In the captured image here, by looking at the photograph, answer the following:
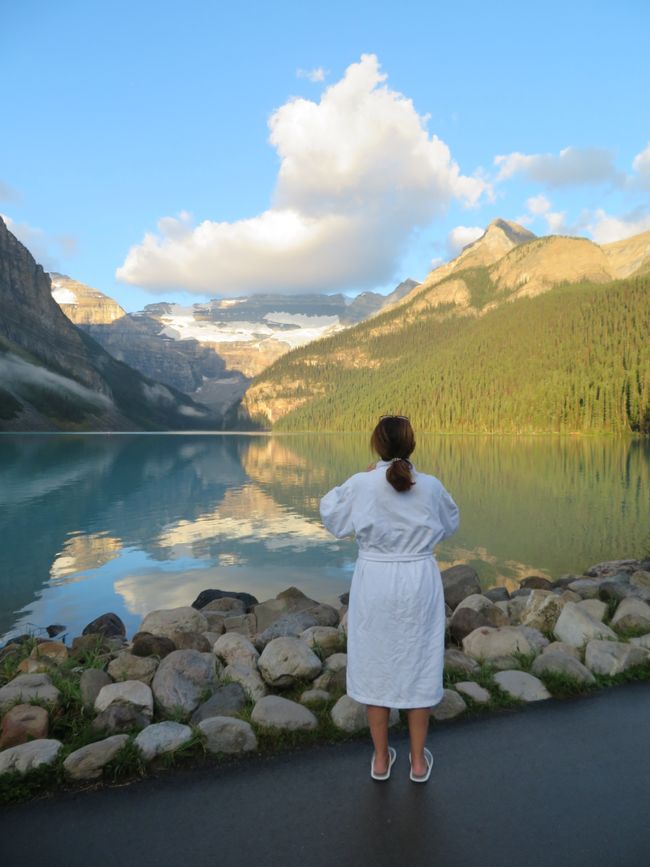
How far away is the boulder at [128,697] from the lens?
20.9ft

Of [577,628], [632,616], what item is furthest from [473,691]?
[632,616]

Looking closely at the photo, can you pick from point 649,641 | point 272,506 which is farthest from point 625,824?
point 272,506

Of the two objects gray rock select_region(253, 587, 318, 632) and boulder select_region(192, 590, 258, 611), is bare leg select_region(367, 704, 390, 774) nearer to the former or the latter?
gray rock select_region(253, 587, 318, 632)

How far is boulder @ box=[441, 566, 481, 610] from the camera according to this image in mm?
12367

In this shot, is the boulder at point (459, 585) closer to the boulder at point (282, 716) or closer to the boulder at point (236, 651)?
the boulder at point (236, 651)

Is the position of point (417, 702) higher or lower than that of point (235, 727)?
higher

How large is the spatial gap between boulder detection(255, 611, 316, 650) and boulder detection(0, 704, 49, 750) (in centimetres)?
353

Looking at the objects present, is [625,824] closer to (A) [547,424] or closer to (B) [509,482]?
(B) [509,482]

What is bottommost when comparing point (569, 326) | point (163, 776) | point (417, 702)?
point (163, 776)

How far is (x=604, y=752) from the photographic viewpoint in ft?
17.9

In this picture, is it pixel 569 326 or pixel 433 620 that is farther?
pixel 569 326

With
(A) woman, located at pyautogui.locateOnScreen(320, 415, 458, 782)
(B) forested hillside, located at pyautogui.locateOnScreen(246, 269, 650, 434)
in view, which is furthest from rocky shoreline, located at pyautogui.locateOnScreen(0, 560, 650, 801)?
(B) forested hillside, located at pyautogui.locateOnScreen(246, 269, 650, 434)

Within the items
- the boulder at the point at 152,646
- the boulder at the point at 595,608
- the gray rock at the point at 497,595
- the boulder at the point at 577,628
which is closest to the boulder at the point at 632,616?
the boulder at the point at 595,608

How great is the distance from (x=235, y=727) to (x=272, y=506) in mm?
26309
